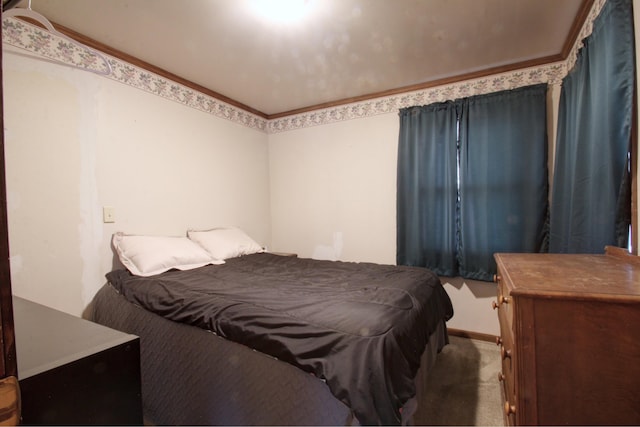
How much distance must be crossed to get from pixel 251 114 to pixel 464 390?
10.9 feet

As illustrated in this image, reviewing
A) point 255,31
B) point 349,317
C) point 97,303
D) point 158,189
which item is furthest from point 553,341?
point 158,189

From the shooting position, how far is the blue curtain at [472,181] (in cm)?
241

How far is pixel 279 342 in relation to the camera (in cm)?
120

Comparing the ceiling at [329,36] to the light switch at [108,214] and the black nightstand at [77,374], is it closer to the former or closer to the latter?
the light switch at [108,214]

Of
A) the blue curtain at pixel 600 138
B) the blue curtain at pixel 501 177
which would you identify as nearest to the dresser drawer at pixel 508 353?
the blue curtain at pixel 600 138

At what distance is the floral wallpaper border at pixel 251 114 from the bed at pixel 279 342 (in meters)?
1.53

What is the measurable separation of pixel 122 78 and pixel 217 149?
1.00 meters

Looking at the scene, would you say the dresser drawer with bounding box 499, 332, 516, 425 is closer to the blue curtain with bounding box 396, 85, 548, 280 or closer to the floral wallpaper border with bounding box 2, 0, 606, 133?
the blue curtain with bounding box 396, 85, 548, 280

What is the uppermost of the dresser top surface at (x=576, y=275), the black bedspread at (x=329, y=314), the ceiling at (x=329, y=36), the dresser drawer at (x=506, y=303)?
the ceiling at (x=329, y=36)

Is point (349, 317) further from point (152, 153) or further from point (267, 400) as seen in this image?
point (152, 153)

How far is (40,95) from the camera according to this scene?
1896 millimetres

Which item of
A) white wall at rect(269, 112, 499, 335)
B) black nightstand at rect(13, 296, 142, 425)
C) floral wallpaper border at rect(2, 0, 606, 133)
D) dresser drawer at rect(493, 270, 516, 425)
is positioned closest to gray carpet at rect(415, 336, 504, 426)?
dresser drawer at rect(493, 270, 516, 425)

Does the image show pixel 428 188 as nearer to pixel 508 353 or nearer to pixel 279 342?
pixel 508 353

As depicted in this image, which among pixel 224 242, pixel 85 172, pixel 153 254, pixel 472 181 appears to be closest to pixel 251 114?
pixel 224 242
